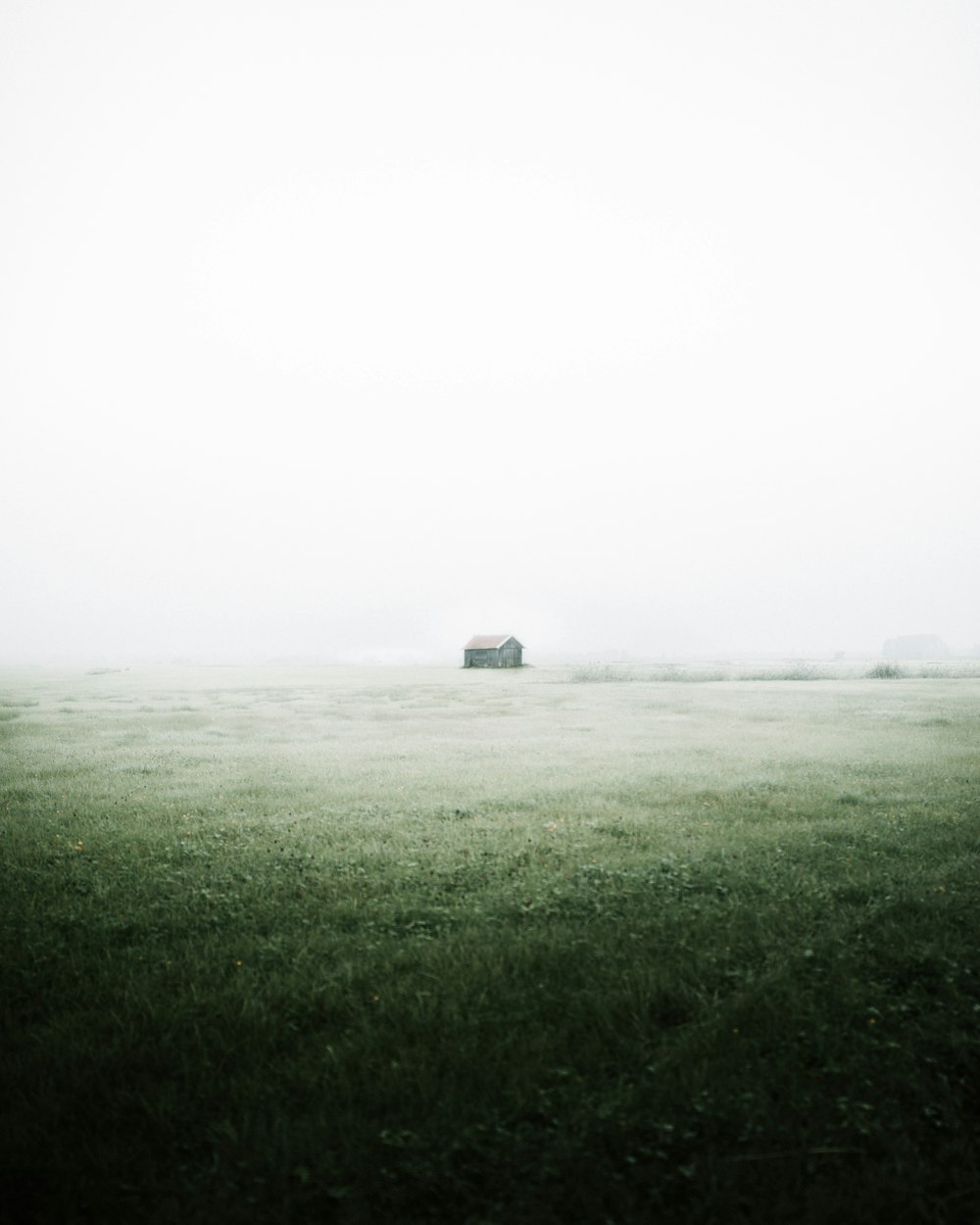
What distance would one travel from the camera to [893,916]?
309 inches

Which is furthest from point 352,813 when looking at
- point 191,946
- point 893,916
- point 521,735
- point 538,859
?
point 521,735

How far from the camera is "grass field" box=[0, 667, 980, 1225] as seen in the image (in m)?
4.19

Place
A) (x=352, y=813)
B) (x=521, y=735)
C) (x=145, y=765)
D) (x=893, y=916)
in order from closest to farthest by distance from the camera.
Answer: (x=893, y=916) < (x=352, y=813) < (x=145, y=765) < (x=521, y=735)

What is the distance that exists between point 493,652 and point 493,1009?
302 feet

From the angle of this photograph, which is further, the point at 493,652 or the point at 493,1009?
the point at 493,652

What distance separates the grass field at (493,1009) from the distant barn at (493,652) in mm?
83668

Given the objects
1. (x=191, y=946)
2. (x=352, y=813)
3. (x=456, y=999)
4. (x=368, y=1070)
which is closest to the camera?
(x=368, y=1070)

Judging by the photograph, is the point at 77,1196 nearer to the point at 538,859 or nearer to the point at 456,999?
the point at 456,999

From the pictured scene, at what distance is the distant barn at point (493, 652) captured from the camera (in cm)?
9800

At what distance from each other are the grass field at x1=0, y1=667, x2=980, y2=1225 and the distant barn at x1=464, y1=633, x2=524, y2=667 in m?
83.7

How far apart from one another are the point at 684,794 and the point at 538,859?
226 inches

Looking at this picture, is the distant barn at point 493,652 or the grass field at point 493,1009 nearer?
the grass field at point 493,1009

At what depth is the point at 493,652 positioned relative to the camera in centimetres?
9794

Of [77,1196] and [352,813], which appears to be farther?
[352,813]
